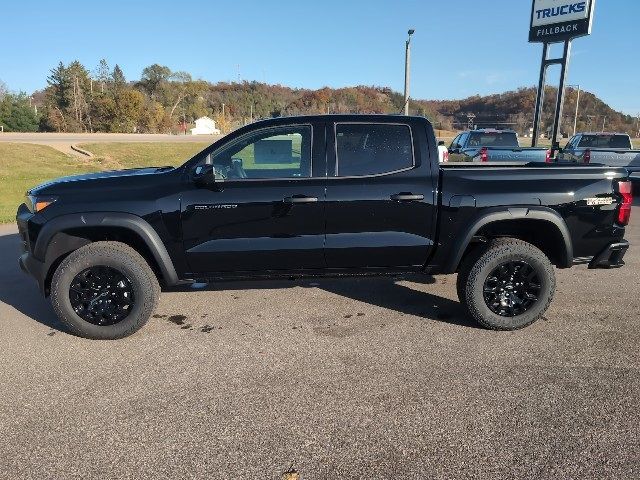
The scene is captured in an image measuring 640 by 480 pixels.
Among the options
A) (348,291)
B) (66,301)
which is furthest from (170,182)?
(348,291)

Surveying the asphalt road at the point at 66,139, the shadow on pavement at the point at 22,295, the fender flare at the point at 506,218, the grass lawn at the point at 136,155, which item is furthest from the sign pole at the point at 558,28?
the asphalt road at the point at 66,139

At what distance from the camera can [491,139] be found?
44.6 feet

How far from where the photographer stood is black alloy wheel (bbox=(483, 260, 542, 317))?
4172mm

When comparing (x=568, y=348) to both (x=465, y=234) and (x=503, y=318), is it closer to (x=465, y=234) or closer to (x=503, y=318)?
(x=503, y=318)

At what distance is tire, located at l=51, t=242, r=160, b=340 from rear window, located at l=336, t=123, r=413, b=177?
1.88 metres

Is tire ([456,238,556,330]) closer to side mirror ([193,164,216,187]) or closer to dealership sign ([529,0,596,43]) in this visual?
side mirror ([193,164,216,187])

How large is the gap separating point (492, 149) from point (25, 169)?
15503 mm

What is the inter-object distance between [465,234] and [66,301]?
3.37 metres

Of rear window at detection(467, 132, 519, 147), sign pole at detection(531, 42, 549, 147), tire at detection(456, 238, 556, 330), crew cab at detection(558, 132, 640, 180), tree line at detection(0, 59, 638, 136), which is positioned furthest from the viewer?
tree line at detection(0, 59, 638, 136)

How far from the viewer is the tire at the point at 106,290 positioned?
389 cm

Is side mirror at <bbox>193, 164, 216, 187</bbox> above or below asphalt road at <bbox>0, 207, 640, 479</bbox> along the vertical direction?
above

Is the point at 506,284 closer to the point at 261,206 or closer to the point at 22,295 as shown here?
the point at 261,206

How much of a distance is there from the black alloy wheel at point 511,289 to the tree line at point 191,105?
3317cm

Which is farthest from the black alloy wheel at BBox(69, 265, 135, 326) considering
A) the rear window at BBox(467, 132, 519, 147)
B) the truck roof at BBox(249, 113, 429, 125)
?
the rear window at BBox(467, 132, 519, 147)
